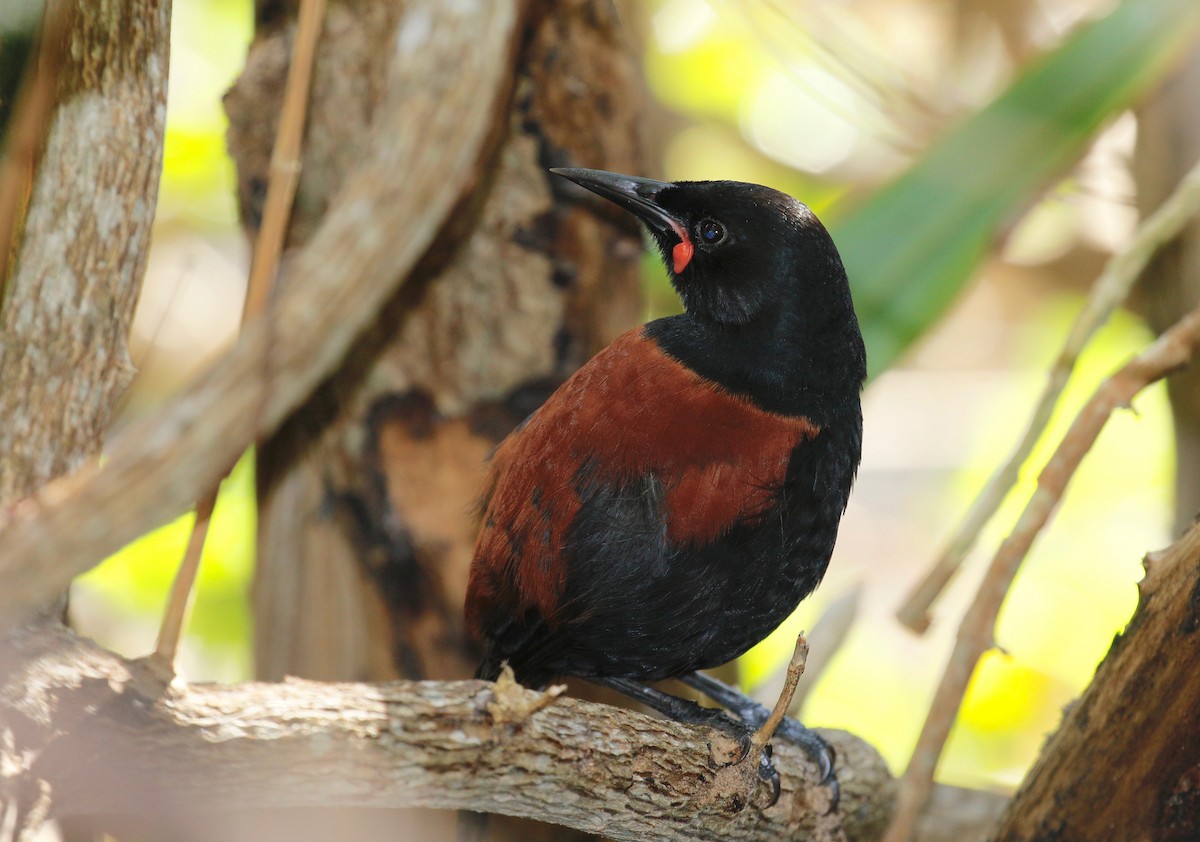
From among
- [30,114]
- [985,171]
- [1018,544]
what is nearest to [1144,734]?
[1018,544]

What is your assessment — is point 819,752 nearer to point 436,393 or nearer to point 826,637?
point 826,637

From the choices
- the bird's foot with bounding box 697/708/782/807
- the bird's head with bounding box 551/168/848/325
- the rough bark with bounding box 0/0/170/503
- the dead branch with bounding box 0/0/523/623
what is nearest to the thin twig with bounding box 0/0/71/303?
the rough bark with bounding box 0/0/170/503

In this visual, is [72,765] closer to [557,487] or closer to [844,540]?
[557,487]

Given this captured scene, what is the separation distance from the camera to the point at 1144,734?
62.0 inches

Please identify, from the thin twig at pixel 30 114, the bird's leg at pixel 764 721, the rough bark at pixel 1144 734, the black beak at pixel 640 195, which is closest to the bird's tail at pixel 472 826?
the bird's leg at pixel 764 721

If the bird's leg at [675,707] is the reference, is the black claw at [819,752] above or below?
below

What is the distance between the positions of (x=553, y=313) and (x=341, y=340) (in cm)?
73

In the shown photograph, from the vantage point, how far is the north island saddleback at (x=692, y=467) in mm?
1704

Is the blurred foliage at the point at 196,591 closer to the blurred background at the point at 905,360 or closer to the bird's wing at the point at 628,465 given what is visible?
the blurred background at the point at 905,360

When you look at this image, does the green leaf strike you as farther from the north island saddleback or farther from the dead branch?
the dead branch

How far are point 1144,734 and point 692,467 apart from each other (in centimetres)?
71

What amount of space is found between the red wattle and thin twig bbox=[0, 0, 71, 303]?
952 mm

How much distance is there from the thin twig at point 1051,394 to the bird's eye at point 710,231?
27.6 inches

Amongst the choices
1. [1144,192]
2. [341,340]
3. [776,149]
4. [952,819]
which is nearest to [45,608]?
[341,340]
